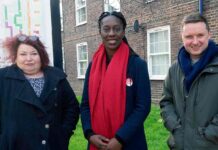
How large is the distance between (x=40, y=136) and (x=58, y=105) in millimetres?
309

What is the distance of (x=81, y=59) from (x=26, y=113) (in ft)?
46.9

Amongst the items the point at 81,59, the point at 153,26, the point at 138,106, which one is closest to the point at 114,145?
the point at 138,106

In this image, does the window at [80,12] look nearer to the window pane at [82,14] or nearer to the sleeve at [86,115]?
the window pane at [82,14]

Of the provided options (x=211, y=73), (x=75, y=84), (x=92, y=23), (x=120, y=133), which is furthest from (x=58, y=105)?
(x=75, y=84)

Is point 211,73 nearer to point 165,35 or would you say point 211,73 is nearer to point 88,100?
point 88,100

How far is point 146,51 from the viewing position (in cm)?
1187

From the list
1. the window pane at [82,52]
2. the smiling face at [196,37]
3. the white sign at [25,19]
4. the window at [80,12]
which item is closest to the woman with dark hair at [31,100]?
the white sign at [25,19]

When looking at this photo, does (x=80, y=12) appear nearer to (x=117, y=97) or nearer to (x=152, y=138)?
(x=152, y=138)

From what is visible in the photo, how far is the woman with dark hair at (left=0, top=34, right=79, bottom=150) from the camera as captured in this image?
284 cm

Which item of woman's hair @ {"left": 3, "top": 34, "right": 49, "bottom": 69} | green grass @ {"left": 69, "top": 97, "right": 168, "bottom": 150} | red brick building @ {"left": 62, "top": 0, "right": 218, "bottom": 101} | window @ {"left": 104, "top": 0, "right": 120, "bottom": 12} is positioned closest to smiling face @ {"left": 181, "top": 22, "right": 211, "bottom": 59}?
woman's hair @ {"left": 3, "top": 34, "right": 49, "bottom": 69}

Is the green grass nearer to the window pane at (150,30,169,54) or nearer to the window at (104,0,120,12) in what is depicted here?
the window pane at (150,30,169,54)

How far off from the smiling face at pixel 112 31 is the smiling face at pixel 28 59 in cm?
61

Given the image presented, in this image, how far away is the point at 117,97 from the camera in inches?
114

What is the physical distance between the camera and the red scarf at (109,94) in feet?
9.52
